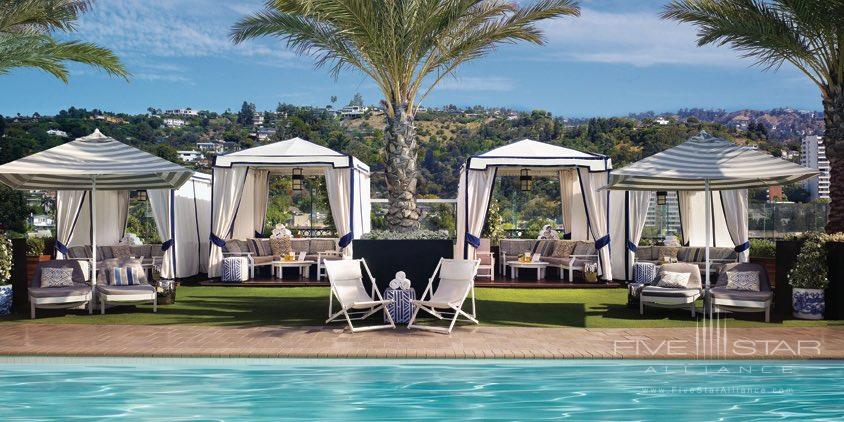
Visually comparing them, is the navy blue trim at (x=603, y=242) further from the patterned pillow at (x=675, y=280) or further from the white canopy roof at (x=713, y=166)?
the patterned pillow at (x=675, y=280)

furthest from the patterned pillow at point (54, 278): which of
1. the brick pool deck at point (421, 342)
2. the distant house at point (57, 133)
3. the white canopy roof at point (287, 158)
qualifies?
the distant house at point (57, 133)

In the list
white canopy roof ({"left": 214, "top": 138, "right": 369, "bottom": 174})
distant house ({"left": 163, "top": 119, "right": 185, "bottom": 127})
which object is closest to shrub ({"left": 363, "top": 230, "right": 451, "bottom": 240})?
white canopy roof ({"left": 214, "top": 138, "right": 369, "bottom": 174})

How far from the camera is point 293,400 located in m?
6.41

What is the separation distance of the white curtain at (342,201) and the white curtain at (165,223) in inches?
120

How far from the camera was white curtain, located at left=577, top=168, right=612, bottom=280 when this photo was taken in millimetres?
15625

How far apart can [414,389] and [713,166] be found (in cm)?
616

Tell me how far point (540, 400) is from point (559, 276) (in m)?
10.7

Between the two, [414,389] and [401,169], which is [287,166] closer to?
[401,169]

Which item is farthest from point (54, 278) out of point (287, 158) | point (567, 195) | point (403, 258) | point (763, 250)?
point (763, 250)

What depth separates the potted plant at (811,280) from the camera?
34.1 ft

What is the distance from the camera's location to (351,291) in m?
9.61

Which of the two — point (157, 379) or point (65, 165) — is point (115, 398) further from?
point (65, 165)

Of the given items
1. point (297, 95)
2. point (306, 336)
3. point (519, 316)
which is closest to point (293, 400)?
point (306, 336)

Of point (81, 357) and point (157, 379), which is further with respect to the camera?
point (81, 357)
